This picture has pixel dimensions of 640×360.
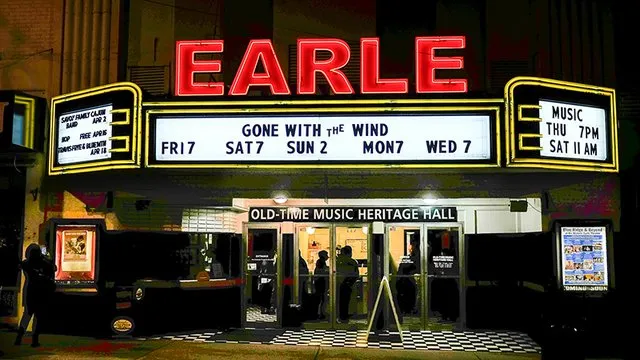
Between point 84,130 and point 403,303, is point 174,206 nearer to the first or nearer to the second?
point 84,130

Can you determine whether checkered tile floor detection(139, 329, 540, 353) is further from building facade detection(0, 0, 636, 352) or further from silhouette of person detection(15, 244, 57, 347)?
silhouette of person detection(15, 244, 57, 347)

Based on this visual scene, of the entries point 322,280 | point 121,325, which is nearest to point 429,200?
point 322,280

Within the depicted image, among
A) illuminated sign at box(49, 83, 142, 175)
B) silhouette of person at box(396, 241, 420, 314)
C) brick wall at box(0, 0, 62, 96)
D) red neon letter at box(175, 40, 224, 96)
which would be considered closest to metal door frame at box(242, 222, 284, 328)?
silhouette of person at box(396, 241, 420, 314)

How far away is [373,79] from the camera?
38.8 feet

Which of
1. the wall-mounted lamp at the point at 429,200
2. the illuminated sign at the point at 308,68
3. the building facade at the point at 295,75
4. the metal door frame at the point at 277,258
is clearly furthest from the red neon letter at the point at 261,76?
the wall-mounted lamp at the point at 429,200

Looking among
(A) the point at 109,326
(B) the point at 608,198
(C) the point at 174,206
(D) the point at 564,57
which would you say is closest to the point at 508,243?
(B) the point at 608,198

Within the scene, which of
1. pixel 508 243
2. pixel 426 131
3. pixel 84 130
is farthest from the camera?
pixel 508 243

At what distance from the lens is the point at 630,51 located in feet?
42.5

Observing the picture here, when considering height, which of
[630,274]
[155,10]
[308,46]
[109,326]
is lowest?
[109,326]

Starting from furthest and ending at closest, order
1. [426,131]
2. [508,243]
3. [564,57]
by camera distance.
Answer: [508,243], [564,57], [426,131]

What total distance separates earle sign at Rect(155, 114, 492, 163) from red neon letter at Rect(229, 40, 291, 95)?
52cm

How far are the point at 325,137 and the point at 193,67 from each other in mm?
2648

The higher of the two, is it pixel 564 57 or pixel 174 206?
pixel 564 57

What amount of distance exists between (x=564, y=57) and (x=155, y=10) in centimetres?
858
